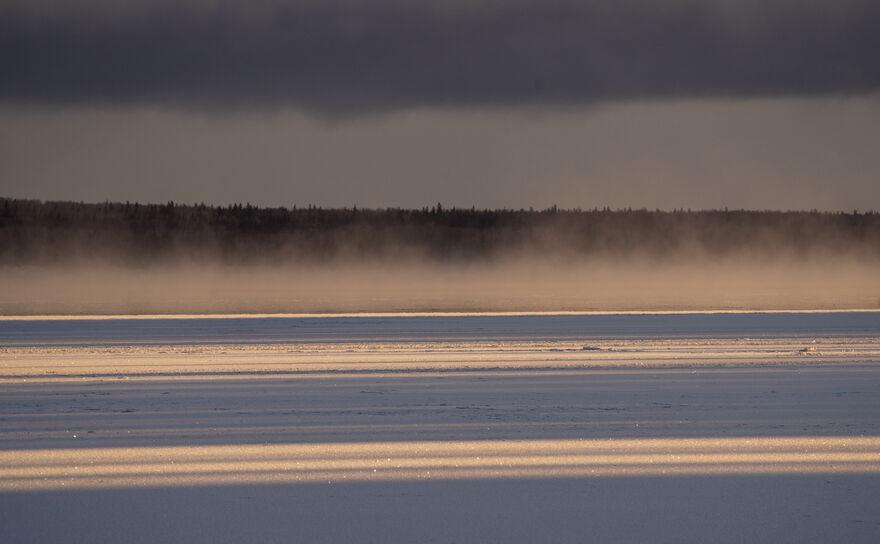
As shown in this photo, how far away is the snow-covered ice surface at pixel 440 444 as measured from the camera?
450 centimetres

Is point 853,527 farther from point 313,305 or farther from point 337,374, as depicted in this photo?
point 313,305

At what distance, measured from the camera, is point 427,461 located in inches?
221

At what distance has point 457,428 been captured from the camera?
21.5 feet

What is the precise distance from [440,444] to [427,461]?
46cm

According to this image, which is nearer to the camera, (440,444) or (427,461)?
(427,461)

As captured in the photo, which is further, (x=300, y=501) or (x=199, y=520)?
(x=300, y=501)

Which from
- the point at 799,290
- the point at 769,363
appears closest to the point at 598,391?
the point at 769,363

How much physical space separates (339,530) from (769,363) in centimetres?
681

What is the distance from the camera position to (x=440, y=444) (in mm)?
6055

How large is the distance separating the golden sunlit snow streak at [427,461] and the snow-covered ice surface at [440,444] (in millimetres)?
21

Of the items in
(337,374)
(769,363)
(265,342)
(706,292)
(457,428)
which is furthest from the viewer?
(706,292)

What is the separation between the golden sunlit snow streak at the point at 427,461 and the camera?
17.3 feet

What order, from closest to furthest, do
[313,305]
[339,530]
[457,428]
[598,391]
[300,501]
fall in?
[339,530] < [300,501] < [457,428] < [598,391] < [313,305]

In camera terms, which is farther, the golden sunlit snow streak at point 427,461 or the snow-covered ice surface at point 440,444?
the golden sunlit snow streak at point 427,461
